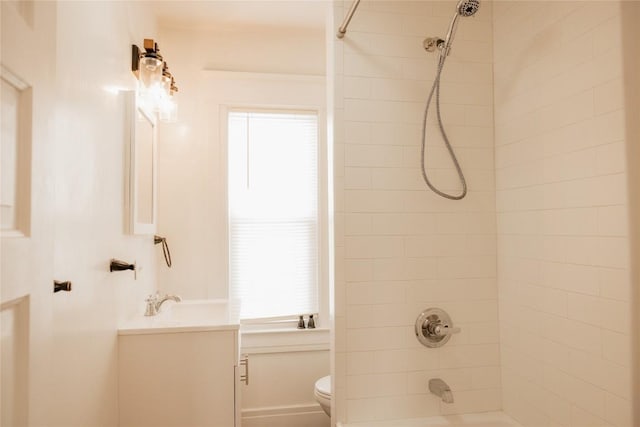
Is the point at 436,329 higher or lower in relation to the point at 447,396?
Answer: higher

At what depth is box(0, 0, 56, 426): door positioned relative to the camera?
591 mm

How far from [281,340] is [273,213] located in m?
0.84

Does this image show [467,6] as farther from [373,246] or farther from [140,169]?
[140,169]

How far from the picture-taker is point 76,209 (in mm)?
1195

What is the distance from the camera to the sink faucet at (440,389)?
136cm

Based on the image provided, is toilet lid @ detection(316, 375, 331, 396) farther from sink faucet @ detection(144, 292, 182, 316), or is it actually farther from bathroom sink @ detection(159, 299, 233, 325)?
sink faucet @ detection(144, 292, 182, 316)

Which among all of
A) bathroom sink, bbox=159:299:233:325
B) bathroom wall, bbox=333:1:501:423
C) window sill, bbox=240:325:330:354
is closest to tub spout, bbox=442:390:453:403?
bathroom wall, bbox=333:1:501:423

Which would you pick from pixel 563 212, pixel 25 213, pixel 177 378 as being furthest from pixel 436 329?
pixel 25 213

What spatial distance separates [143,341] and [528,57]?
191 centimetres

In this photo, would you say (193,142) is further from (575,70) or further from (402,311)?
(575,70)

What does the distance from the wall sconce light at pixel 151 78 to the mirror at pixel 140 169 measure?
74 mm

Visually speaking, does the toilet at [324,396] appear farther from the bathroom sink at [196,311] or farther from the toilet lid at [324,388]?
the bathroom sink at [196,311]

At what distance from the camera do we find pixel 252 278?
8.23ft

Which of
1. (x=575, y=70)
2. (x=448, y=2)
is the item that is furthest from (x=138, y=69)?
(x=575, y=70)
